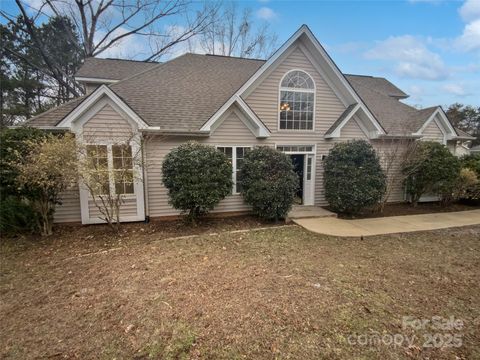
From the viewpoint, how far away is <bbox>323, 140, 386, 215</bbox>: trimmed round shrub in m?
8.16

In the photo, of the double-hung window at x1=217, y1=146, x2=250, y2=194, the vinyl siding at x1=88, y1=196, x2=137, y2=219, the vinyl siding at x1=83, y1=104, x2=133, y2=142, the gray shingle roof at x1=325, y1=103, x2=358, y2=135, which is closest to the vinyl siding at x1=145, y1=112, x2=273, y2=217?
the double-hung window at x1=217, y1=146, x2=250, y2=194

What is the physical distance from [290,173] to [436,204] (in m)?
8.27

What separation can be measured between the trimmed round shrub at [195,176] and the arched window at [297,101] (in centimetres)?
364

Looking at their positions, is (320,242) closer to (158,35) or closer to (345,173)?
(345,173)

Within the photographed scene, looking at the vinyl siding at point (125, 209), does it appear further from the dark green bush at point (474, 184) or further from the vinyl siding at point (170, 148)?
the dark green bush at point (474, 184)

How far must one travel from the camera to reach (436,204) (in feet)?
35.7

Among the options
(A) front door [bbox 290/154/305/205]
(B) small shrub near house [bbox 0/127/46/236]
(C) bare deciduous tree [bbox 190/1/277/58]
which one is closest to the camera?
(B) small shrub near house [bbox 0/127/46/236]

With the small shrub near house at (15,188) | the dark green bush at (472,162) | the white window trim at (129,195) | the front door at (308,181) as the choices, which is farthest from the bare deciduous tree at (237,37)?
the dark green bush at (472,162)

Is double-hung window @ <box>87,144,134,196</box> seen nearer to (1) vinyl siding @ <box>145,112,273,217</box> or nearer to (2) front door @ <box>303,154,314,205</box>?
(1) vinyl siding @ <box>145,112,273,217</box>

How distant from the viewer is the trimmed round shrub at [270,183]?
753 cm

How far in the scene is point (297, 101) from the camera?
9344mm

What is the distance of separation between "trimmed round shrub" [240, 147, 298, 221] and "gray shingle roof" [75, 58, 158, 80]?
8.51 m

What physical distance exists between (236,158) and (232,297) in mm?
5784

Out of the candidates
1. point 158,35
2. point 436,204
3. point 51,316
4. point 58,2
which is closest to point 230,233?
point 51,316
